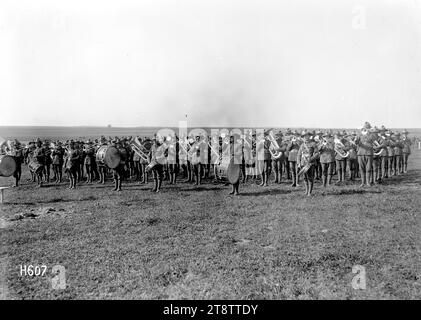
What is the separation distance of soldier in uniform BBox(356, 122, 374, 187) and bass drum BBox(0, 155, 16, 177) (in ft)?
52.3

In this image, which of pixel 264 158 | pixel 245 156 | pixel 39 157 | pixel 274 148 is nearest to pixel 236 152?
pixel 245 156

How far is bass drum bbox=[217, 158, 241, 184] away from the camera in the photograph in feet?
49.0

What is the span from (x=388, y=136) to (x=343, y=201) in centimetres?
934

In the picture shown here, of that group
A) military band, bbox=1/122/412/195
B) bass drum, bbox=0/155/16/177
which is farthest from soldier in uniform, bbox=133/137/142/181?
bass drum, bbox=0/155/16/177

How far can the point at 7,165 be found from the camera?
17.2m

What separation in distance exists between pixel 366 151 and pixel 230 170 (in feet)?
20.7

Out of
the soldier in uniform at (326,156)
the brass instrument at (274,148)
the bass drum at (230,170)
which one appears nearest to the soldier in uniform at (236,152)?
the bass drum at (230,170)

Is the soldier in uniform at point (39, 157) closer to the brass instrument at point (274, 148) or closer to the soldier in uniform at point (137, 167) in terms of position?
the soldier in uniform at point (137, 167)

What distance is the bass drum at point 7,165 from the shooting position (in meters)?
17.0

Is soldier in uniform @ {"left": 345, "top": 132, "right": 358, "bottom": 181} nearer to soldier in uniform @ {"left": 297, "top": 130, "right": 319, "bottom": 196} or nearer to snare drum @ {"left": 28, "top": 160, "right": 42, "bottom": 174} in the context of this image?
soldier in uniform @ {"left": 297, "top": 130, "right": 319, "bottom": 196}

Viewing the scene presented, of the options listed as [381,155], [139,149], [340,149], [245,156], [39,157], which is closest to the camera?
[245,156]

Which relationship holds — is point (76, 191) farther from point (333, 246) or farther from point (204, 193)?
point (333, 246)

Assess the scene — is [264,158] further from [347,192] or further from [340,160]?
[347,192]

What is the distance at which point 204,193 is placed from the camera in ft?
51.6
